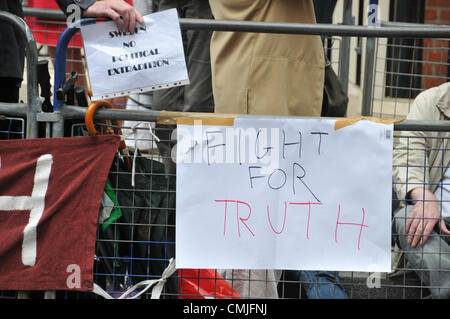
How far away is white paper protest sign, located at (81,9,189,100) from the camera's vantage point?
9.07ft

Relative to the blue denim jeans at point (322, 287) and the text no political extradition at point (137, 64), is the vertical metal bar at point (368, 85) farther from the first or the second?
the text no political extradition at point (137, 64)

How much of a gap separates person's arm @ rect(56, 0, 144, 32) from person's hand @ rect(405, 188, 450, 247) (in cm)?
154

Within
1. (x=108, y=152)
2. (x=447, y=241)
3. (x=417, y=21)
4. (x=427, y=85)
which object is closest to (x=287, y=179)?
(x=108, y=152)

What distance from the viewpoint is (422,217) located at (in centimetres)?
302

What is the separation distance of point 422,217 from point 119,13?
5.41ft

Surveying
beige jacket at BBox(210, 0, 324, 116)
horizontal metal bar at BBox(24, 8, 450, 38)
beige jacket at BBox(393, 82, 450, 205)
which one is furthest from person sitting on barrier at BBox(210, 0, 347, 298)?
beige jacket at BBox(393, 82, 450, 205)

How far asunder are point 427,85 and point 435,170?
2.68 m

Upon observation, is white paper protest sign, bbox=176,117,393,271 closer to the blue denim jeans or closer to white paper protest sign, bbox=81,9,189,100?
white paper protest sign, bbox=81,9,189,100

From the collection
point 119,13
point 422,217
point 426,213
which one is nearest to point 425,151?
point 426,213

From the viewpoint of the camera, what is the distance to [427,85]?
6.01 metres

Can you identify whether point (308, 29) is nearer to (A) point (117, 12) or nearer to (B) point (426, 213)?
(A) point (117, 12)

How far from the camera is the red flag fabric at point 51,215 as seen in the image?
9.04 feet

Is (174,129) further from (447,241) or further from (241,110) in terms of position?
(447,241)

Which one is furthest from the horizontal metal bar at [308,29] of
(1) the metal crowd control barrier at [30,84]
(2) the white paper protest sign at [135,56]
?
(1) the metal crowd control barrier at [30,84]
